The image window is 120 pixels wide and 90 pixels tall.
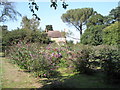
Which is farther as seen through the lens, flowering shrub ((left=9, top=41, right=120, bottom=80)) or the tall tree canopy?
the tall tree canopy

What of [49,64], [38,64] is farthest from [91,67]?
[38,64]

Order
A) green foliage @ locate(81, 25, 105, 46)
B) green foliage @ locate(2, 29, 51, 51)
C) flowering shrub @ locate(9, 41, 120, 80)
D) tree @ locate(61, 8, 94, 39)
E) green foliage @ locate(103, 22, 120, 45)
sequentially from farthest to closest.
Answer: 1. tree @ locate(61, 8, 94, 39)
2. green foliage @ locate(81, 25, 105, 46)
3. green foliage @ locate(103, 22, 120, 45)
4. green foliage @ locate(2, 29, 51, 51)
5. flowering shrub @ locate(9, 41, 120, 80)

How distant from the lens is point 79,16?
3662 cm

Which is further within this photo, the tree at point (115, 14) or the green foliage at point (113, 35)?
the tree at point (115, 14)

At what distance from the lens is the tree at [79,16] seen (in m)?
36.3

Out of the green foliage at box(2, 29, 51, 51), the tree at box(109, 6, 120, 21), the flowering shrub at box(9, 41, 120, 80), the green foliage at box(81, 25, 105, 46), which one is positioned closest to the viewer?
the flowering shrub at box(9, 41, 120, 80)

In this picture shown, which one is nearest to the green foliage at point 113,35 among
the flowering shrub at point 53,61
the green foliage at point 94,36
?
the green foliage at point 94,36

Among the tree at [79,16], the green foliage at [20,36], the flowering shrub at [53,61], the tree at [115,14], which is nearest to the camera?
the flowering shrub at [53,61]

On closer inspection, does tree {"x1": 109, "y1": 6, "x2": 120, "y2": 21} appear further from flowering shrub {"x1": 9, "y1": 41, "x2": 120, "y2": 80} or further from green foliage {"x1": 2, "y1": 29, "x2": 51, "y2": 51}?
flowering shrub {"x1": 9, "y1": 41, "x2": 120, "y2": 80}

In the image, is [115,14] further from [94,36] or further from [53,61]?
[53,61]

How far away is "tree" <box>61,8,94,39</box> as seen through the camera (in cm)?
3631

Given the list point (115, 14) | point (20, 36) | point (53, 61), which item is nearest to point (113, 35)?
point (20, 36)

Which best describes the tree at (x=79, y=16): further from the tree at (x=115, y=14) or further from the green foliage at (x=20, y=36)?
the green foliage at (x=20, y=36)

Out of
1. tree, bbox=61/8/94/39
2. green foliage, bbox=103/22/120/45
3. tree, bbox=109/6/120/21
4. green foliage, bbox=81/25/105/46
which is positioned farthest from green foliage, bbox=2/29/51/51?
tree, bbox=61/8/94/39
